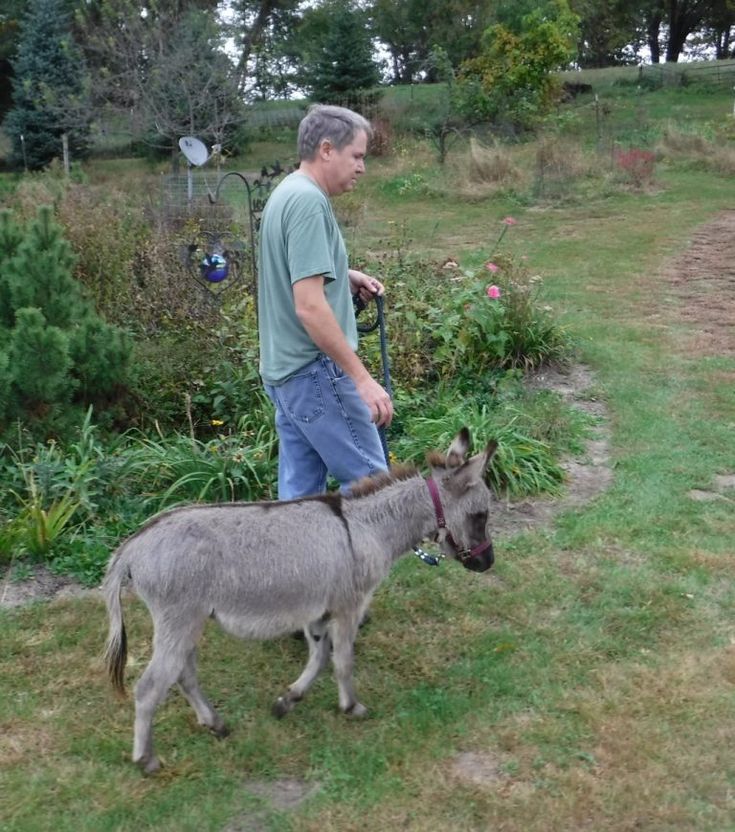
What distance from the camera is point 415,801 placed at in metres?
3.42

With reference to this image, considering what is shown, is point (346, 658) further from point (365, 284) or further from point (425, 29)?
point (425, 29)

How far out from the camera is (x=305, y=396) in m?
4.05

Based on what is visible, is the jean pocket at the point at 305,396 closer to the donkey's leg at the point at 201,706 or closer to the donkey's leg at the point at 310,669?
the donkey's leg at the point at 310,669

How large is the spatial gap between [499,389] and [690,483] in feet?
6.11

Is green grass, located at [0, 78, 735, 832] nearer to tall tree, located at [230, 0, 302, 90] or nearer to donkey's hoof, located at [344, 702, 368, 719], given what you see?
donkey's hoof, located at [344, 702, 368, 719]

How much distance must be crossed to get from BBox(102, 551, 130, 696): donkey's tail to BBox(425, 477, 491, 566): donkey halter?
1.38 metres

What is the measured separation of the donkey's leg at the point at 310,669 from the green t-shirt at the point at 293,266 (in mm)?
1151

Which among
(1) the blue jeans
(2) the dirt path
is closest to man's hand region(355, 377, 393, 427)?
(1) the blue jeans

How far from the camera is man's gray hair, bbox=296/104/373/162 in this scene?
3.71 m

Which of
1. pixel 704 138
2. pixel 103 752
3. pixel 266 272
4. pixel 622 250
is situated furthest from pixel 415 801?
pixel 704 138

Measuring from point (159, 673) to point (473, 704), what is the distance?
1.44 meters

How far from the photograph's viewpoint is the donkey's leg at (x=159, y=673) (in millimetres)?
3457

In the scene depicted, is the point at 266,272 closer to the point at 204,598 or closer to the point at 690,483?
the point at 204,598

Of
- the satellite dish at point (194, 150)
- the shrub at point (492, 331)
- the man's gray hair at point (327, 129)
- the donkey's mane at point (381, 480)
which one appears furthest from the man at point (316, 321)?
the satellite dish at point (194, 150)
